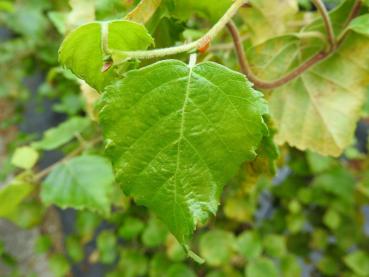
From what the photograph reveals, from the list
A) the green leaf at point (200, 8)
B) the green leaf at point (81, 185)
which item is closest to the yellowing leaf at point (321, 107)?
the green leaf at point (200, 8)

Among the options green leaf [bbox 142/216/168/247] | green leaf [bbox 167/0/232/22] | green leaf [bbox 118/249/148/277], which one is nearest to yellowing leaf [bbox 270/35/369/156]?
green leaf [bbox 167/0/232/22]

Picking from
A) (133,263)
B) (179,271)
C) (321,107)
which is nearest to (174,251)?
(179,271)

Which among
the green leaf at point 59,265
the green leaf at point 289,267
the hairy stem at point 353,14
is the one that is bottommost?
the green leaf at point 289,267

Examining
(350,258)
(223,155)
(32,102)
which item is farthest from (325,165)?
(32,102)

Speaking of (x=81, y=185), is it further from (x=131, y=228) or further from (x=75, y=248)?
(x=75, y=248)

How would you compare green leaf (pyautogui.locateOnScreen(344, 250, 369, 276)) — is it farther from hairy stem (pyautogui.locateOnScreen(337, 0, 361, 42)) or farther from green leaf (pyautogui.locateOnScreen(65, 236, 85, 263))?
hairy stem (pyautogui.locateOnScreen(337, 0, 361, 42))

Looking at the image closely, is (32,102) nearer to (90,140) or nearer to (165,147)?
(90,140)

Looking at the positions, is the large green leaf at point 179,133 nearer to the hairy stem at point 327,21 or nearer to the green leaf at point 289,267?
the hairy stem at point 327,21

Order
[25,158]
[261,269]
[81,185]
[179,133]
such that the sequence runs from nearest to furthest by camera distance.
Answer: [179,133], [81,185], [25,158], [261,269]
